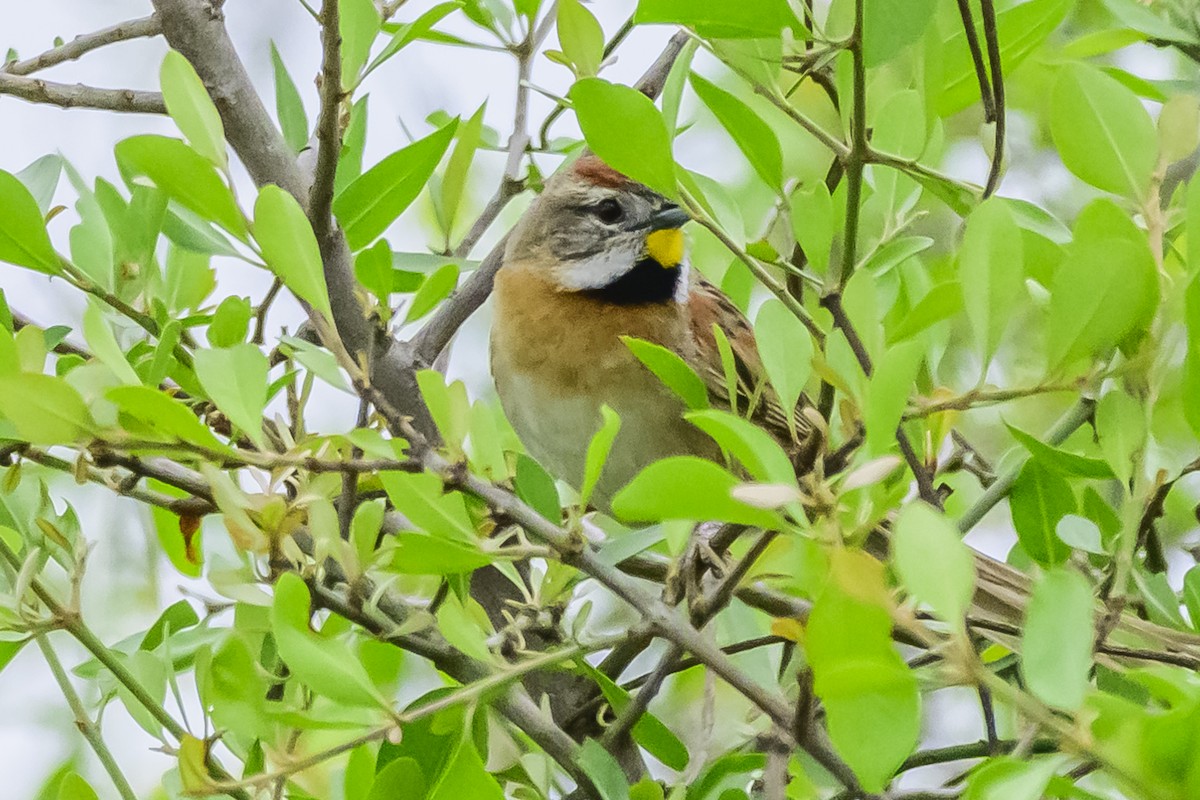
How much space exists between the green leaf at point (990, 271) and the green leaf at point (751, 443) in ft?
0.69

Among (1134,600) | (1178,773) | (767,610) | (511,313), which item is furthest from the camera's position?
(511,313)

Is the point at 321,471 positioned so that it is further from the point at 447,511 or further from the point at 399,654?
the point at 399,654

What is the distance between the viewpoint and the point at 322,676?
39.3 inches

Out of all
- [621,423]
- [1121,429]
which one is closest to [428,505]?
[1121,429]

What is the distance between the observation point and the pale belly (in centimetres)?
247

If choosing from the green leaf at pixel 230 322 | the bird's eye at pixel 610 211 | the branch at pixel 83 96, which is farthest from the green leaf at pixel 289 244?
the bird's eye at pixel 610 211

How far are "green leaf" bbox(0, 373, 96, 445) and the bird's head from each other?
171 cm

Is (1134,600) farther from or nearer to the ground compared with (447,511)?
nearer to the ground

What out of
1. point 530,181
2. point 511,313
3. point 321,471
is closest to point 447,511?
point 321,471

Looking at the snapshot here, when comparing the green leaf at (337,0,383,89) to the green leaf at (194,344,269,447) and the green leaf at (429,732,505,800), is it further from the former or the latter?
the green leaf at (429,732,505,800)

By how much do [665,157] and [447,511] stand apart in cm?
34

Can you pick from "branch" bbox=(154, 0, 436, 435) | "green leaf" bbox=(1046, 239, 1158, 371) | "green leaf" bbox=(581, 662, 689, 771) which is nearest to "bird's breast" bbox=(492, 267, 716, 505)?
"branch" bbox=(154, 0, 436, 435)

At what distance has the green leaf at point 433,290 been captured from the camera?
1192 mm

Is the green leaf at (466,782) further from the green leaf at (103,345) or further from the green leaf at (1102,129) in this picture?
the green leaf at (1102,129)
